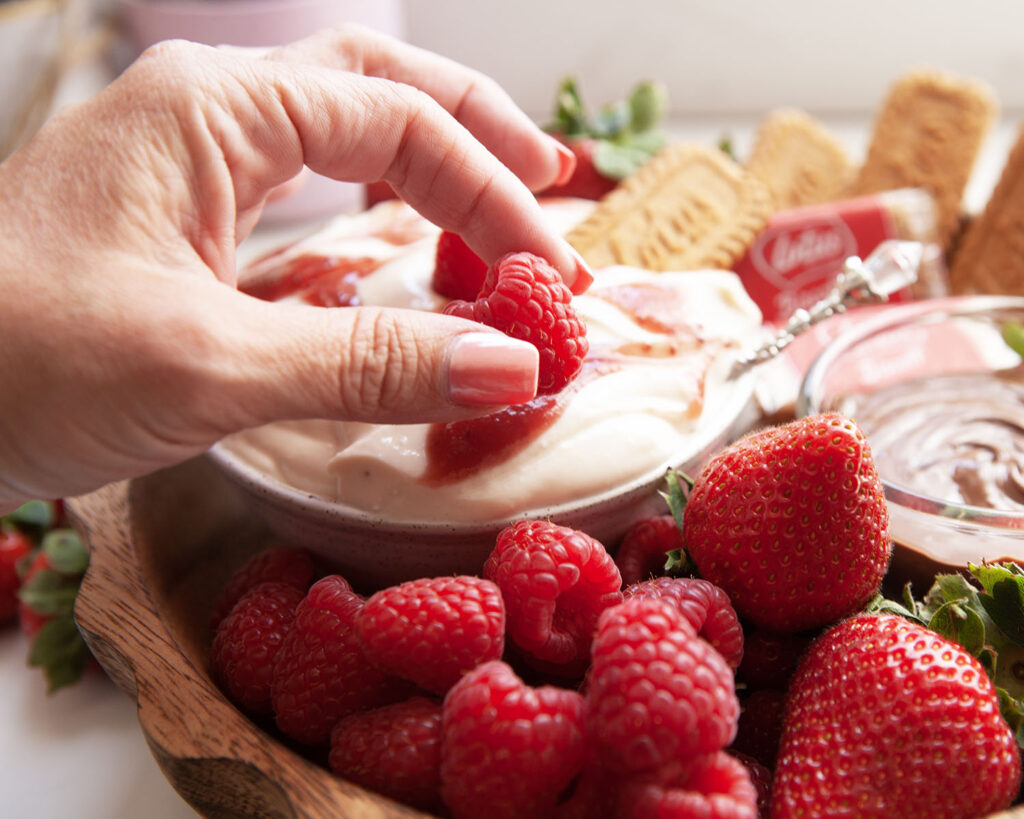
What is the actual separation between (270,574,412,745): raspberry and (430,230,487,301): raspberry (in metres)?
0.41

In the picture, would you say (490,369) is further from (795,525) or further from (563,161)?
(563,161)

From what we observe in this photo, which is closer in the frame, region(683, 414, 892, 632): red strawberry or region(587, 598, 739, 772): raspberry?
region(587, 598, 739, 772): raspberry

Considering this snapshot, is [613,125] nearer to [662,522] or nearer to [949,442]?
[949,442]

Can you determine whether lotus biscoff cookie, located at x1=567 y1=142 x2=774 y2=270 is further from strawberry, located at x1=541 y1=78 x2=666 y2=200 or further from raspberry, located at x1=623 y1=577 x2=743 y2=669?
raspberry, located at x1=623 y1=577 x2=743 y2=669

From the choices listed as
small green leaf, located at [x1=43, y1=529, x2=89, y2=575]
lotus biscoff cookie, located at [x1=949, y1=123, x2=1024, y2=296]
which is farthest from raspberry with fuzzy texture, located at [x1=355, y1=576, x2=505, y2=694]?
lotus biscoff cookie, located at [x1=949, y1=123, x2=1024, y2=296]

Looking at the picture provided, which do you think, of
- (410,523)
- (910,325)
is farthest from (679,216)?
(410,523)

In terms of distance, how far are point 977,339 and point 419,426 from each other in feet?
2.96

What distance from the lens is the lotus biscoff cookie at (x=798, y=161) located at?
180 cm

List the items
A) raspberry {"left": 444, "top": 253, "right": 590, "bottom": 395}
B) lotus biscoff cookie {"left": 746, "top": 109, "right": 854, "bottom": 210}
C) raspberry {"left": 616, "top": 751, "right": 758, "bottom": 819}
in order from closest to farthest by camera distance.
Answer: raspberry {"left": 616, "top": 751, "right": 758, "bottom": 819} < raspberry {"left": 444, "top": 253, "right": 590, "bottom": 395} < lotus biscoff cookie {"left": 746, "top": 109, "right": 854, "bottom": 210}

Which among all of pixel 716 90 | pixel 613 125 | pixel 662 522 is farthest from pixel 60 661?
pixel 716 90

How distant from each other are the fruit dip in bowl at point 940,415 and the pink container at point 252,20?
107cm

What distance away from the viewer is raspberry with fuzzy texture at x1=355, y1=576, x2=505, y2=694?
74cm

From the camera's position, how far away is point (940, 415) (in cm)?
122

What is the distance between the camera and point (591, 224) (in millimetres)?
1412
